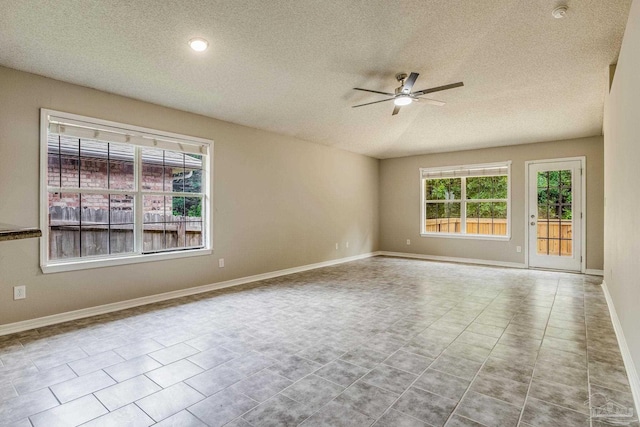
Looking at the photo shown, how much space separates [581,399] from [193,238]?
14.4ft

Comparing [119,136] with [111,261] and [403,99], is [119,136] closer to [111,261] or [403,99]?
[111,261]

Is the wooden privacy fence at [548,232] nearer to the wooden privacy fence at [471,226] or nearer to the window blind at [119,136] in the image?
the wooden privacy fence at [471,226]

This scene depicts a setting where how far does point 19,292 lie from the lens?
127 inches

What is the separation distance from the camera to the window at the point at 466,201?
695 centimetres

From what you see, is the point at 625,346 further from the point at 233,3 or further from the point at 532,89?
the point at 233,3

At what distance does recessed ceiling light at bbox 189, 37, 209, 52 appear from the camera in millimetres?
2939

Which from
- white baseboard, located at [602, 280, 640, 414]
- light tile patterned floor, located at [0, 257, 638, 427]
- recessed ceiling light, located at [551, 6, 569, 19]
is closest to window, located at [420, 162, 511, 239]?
light tile patterned floor, located at [0, 257, 638, 427]

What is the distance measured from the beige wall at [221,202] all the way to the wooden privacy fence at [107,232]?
25 cm

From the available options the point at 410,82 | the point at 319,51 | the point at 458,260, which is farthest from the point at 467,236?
the point at 319,51

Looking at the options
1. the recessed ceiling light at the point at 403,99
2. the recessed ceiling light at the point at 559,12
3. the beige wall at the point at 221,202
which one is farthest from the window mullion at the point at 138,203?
the recessed ceiling light at the point at 559,12

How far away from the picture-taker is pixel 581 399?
2014 millimetres

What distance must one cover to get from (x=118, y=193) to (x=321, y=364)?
122 inches

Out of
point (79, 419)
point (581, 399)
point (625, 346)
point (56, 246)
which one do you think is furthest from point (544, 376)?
point (56, 246)

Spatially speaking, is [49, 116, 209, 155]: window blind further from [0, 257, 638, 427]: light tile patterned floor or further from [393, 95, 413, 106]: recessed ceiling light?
[393, 95, 413, 106]: recessed ceiling light
